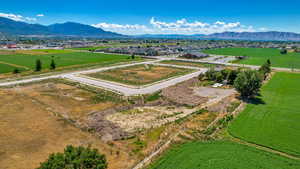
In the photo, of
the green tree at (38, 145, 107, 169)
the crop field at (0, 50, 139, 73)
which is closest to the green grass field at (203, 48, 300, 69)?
the crop field at (0, 50, 139, 73)

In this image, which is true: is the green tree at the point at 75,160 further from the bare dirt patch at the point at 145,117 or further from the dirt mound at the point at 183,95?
the dirt mound at the point at 183,95

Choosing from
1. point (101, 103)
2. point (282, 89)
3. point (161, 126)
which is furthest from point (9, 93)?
point (282, 89)

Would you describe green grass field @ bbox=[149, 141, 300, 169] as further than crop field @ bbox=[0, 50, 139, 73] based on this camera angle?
No

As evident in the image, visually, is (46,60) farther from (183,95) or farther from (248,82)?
(248,82)

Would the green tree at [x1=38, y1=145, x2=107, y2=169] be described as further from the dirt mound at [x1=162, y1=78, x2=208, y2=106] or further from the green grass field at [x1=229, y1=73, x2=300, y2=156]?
the dirt mound at [x1=162, y1=78, x2=208, y2=106]

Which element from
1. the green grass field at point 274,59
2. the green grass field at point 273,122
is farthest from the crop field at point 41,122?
the green grass field at point 274,59

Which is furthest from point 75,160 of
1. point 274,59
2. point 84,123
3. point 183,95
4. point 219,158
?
point 274,59

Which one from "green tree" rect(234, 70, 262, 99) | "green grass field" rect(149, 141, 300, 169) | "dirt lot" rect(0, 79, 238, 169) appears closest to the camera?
"green grass field" rect(149, 141, 300, 169)
